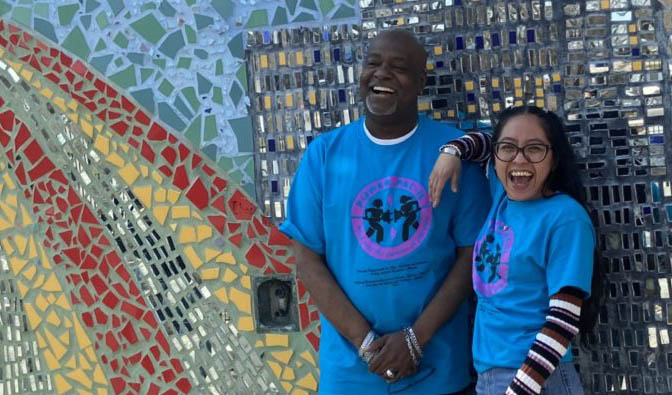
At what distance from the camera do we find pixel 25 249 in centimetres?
408

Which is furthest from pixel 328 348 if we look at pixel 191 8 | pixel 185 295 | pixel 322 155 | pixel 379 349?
pixel 191 8

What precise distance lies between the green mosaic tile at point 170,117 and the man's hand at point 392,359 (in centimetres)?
139

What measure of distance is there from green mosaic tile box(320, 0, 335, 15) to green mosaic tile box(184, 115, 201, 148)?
2.30 feet

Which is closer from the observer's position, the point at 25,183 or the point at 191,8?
the point at 191,8

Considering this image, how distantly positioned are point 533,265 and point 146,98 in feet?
6.51

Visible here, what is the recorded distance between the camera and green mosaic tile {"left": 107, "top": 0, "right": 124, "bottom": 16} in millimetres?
3887

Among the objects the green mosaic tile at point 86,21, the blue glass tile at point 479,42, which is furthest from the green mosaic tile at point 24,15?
the blue glass tile at point 479,42

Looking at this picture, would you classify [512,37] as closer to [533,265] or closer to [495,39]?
[495,39]

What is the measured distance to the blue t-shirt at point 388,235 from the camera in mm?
3100

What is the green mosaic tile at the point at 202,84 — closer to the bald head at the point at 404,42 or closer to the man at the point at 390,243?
the man at the point at 390,243

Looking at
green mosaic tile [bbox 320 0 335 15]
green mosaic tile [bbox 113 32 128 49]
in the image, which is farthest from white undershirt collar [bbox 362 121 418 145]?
green mosaic tile [bbox 113 32 128 49]

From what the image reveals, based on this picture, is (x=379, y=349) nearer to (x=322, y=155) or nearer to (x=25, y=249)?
(x=322, y=155)

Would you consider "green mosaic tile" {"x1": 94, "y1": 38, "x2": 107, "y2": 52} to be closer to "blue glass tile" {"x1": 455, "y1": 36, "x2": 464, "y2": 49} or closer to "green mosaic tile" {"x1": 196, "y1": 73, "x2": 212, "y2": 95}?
"green mosaic tile" {"x1": 196, "y1": 73, "x2": 212, "y2": 95}

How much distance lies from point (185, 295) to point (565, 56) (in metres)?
1.88
